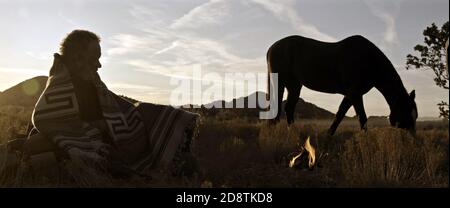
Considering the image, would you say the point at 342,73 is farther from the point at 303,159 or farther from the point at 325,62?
the point at 303,159

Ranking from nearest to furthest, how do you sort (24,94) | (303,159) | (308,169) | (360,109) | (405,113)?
(308,169) → (303,159) → (405,113) → (360,109) → (24,94)

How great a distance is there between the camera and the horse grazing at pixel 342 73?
9.28 metres

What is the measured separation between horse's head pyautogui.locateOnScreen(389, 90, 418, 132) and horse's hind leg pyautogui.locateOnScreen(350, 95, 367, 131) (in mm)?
772

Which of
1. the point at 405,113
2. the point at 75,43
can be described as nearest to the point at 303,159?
the point at 405,113

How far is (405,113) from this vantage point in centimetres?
874

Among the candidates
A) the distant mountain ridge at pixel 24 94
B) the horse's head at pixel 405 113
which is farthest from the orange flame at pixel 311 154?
the distant mountain ridge at pixel 24 94

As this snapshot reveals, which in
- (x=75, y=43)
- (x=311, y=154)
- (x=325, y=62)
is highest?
(x=325, y=62)

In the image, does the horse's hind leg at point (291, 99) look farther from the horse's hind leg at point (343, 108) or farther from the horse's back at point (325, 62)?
the horse's hind leg at point (343, 108)

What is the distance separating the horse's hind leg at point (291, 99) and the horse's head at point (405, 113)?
2.98 metres

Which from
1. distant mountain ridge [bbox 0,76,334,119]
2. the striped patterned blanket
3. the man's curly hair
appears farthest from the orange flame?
distant mountain ridge [bbox 0,76,334,119]

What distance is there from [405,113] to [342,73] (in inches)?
81.9

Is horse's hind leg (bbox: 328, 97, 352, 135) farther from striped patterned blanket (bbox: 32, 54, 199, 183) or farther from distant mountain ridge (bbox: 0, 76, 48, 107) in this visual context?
distant mountain ridge (bbox: 0, 76, 48, 107)
